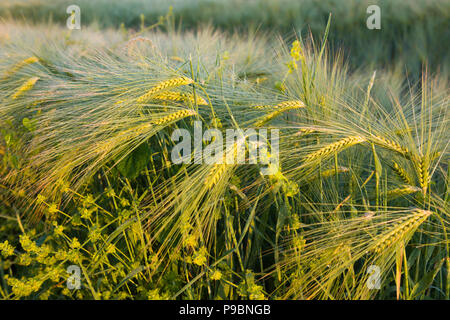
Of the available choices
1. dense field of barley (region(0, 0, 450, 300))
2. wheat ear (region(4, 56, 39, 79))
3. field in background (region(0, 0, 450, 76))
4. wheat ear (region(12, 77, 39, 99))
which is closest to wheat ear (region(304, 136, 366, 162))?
dense field of barley (region(0, 0, 450, 300))

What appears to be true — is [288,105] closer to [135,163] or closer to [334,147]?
[334,147]

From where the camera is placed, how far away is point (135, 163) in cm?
125

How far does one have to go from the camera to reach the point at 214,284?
126 centimetres

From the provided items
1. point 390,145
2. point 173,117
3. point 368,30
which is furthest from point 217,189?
point 368,30

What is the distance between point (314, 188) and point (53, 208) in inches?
34.0

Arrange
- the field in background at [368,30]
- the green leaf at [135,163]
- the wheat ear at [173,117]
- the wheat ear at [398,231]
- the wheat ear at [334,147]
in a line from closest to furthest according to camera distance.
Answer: the wheat ear at [398,231], the wheat ear at [334,147], the wheat ear at [173,117], the green leaf at [135,163], the field in background at [368,30]

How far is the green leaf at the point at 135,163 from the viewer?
124 centimetres

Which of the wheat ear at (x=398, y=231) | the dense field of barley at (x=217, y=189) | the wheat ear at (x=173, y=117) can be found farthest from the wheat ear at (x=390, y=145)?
the wheat ear at (x=173, y=117)

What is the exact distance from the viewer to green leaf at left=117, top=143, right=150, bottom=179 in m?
1.24

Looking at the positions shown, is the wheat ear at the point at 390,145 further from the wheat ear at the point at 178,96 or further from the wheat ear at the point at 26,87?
the wheat ear at the point at 26,87
